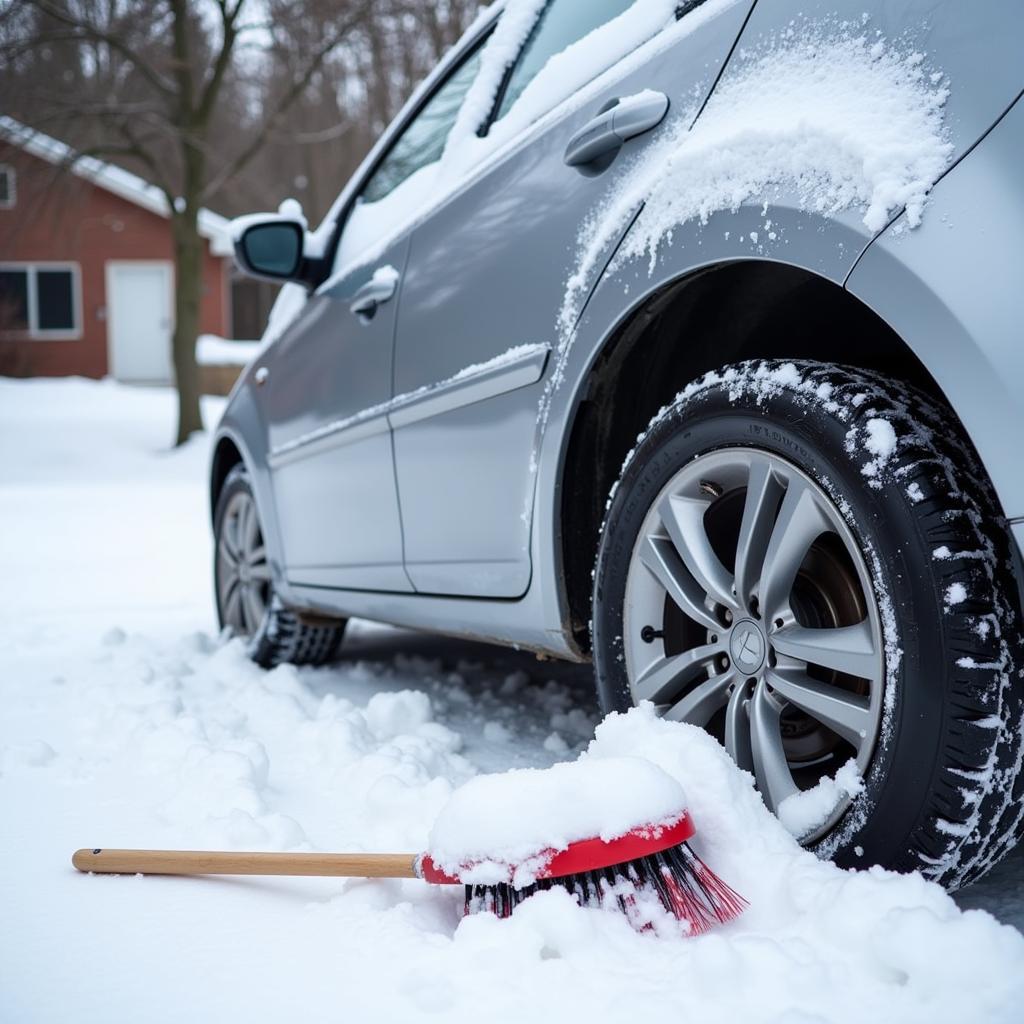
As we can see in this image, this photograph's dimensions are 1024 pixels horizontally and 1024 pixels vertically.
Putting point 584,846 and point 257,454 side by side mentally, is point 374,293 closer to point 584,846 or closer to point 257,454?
point 257,454

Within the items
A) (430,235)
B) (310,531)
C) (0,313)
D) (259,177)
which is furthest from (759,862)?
(259,177)

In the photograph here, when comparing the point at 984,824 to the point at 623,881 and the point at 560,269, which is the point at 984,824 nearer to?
the point at 623,881

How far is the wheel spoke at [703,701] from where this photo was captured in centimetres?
185

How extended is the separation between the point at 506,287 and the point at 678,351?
41 centimetres

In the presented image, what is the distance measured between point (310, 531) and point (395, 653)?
35.0 inches

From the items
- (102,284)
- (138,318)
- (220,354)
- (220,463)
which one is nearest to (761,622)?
(220,463)

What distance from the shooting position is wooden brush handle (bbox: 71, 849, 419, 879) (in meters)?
1.72

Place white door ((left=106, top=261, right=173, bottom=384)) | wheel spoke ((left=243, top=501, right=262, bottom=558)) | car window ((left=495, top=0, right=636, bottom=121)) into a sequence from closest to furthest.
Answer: car window ((left=495, top=0, right=636, bottom=121)) < wheel spoke ((left=243, top=501, right=262, bottom=558)) < white door ((left=106, top=261, right=173, bottom=384))

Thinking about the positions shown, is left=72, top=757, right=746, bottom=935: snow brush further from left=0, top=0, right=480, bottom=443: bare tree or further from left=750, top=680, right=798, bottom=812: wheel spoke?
left=0, top=0, right=480, bottom=443: bare tree

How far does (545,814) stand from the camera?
1596 millimetres

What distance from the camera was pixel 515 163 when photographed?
2.41 meters

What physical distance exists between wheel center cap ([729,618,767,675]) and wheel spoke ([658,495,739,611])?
0.12 feet

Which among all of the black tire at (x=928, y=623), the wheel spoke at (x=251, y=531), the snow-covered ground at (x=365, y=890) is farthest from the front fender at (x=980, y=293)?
the wheel spoke at (x=251, y=531)

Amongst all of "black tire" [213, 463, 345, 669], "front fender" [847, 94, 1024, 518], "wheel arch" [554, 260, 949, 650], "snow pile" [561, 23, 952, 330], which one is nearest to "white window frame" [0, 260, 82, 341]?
"black tire" [213, 463, 345, 669]
